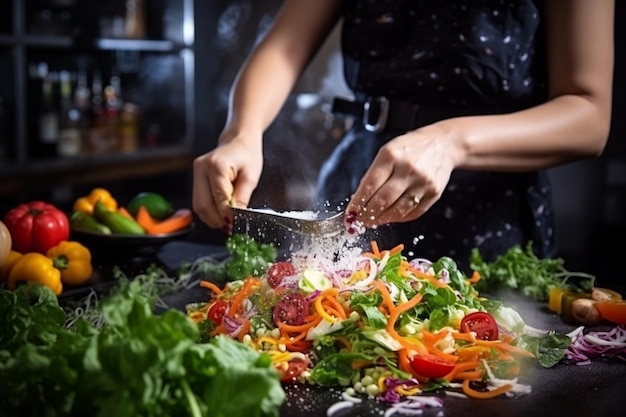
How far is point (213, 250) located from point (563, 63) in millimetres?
1026

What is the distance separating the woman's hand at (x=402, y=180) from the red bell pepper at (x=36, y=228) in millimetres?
939

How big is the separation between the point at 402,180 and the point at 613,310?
0.50 meters

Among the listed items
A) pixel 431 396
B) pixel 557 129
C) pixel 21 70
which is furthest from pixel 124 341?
pixel 21 70

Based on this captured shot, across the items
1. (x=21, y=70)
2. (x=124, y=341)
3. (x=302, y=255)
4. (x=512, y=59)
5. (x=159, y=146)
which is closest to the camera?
(x=124, y=341)

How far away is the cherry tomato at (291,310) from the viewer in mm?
1458

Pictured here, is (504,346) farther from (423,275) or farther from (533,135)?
(533,135)

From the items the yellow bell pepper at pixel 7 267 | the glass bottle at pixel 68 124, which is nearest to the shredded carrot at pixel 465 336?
the yellow bell pepper at pixel 7 267

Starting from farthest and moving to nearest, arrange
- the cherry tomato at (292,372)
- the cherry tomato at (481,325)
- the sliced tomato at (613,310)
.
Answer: the sliced tomato at (613,310) < the cherry tomato at (481,325) < the cherry tomato at (292,372)

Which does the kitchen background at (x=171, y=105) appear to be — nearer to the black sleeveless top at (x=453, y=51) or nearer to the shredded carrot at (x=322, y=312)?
the black sleeveless top at (x=453, y=51)

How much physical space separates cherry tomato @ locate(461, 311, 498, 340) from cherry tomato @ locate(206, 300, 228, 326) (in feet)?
1.38

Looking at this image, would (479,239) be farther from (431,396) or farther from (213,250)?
(431,396)

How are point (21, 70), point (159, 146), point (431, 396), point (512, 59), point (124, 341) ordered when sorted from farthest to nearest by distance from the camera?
point (159, 146) → point (21, 70) → point (512, 59) → point (431, 396) → point (124, 341)

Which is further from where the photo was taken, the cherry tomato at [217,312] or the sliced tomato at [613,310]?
the sliced tomato at [613,310]

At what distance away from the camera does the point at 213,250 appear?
2.34m
